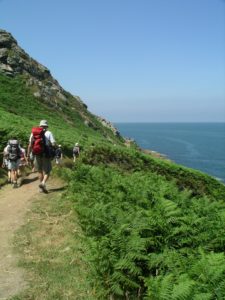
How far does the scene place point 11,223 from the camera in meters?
11.7

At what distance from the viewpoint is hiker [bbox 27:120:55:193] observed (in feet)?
49.7

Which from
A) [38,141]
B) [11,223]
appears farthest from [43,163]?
[11,223]

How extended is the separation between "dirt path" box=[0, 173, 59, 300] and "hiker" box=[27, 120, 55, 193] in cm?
65

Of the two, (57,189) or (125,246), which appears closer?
(125,246)

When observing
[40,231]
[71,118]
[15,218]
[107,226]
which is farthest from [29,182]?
[71,118]

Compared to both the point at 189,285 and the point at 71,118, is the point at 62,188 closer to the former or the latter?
the point at 189,285

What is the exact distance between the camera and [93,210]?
9609mm

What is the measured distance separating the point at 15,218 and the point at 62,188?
383cm

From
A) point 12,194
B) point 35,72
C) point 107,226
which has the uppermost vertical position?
point 35,72

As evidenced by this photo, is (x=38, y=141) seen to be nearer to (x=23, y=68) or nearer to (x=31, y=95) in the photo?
(x=31, y=95)

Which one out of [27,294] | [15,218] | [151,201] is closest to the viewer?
[27,294]

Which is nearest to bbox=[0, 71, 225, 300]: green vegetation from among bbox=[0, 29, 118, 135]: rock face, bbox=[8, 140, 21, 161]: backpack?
bbox=[8, 140, 21, 161]: backpack

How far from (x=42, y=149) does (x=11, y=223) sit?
13.0ft

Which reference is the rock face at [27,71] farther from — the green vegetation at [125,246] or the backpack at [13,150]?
the green vegetation at [125,246]
